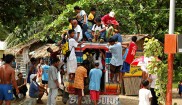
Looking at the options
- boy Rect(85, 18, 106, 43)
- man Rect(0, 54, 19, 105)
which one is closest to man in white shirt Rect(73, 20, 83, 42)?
boy Rect(85, 18, 106, 43)

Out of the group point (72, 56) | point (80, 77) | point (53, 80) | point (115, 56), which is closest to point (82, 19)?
point (72, 56)

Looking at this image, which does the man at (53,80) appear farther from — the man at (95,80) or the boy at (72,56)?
the man at (95,80)

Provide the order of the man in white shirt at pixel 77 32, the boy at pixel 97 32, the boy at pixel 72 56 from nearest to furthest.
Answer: the boy at pixel 72 56 → the man in white shirt at pixel 77 32 → the boy at pixel 97 32

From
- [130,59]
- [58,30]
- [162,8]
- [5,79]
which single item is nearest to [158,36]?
[162,8]

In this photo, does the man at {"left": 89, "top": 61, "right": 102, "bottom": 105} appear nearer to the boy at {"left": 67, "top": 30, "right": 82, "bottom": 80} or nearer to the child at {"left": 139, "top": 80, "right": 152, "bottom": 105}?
the boy at {"left": 67, "top": 30, "right": 82, "bottom": 80}

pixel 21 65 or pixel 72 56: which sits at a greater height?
pixel 72 56

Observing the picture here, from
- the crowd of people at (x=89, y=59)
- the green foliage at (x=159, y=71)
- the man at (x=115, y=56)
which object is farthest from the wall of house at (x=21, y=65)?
the green foliage at (x=159, y=71)

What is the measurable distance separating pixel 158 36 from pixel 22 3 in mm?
9114

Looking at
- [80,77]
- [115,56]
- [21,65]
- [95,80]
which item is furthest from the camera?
[21,65]

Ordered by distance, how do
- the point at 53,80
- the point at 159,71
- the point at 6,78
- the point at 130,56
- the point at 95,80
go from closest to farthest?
the point at 159,71
the point at 6,78
the point at 53,80
the point at 95,80
the point at 130,56

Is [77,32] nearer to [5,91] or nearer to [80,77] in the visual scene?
[80,77]

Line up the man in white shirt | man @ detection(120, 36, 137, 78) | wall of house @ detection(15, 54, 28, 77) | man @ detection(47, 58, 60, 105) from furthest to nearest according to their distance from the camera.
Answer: wall of house @ detection(15, 54, 28, 77), man @ detection(120, 36, 137, 78), the man in white shirt, man @ detection(47, 58, 60, 105)

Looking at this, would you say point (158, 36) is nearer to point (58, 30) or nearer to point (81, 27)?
point (58, 30)

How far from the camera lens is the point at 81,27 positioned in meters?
13.8
